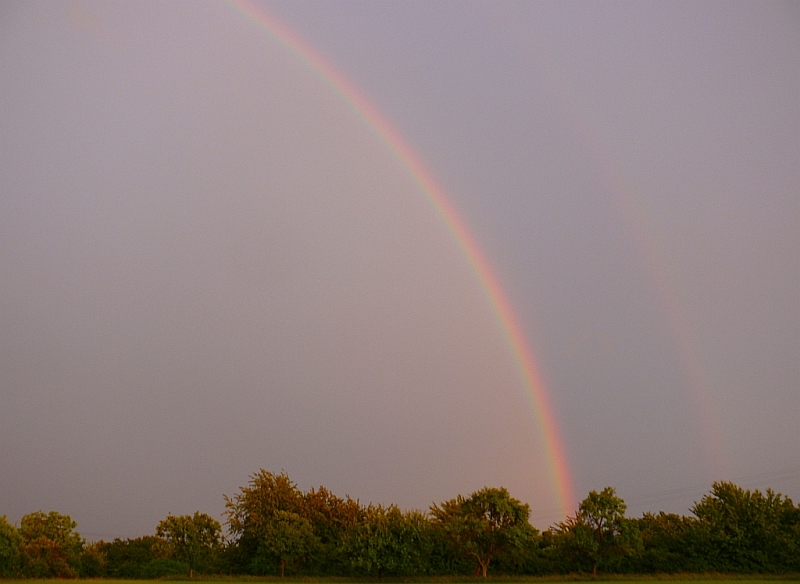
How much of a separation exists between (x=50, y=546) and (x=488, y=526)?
4167 centimetres

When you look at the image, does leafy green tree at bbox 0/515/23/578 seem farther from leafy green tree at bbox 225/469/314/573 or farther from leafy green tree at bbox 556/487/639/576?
leafy green tree at bbox 556/487/639/576

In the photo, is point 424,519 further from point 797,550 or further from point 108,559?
point 108,559

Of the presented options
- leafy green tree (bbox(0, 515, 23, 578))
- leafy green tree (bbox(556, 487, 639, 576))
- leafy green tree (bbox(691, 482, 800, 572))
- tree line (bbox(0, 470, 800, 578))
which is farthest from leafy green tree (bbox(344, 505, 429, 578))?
leafy green tree (bbox(0, 515, 23, 578))

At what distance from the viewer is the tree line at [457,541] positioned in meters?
53.5

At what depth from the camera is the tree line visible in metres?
53.5

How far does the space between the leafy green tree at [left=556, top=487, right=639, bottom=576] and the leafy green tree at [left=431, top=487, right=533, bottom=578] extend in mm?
4030

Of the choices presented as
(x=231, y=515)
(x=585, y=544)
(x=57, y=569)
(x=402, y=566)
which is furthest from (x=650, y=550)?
(x=57, y=569)

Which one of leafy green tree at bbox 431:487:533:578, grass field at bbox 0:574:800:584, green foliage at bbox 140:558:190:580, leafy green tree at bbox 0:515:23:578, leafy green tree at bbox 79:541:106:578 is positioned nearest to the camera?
grass field at bbox 0:574:800:584

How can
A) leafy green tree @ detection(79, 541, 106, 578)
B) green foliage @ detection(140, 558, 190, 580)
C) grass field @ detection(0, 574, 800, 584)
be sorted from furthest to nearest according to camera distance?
leafy green tree @ detection(79, 541, 106, 578), green foliage @ detection(140, 558, 190, 580), grass field @ detection(0, 574, 800, 584)

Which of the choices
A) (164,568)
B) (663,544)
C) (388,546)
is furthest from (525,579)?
(164,568)

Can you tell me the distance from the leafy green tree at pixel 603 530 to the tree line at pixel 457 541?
2.9 inches

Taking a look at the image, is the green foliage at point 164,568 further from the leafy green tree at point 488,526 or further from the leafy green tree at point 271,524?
the leafy green tree at point 488,526

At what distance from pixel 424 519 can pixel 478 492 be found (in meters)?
5.16

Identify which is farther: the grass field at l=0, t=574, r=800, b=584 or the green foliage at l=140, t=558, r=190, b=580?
the green foliage at l=140, t=558, r=190, b=580
